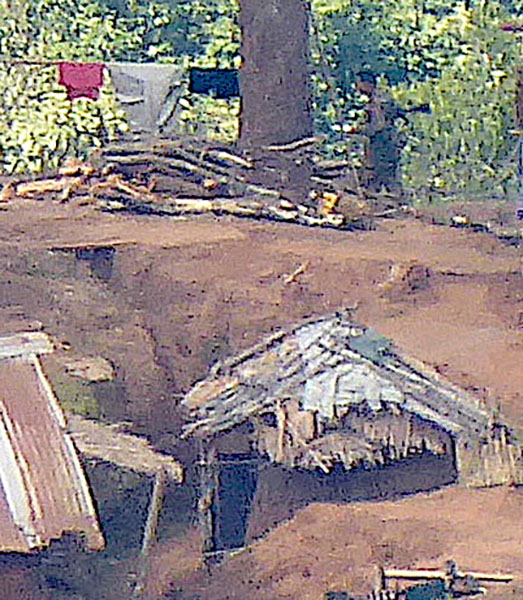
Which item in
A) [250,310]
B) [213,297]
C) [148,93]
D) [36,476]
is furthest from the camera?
[148,93]

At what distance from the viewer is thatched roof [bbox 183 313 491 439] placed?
23.5ft

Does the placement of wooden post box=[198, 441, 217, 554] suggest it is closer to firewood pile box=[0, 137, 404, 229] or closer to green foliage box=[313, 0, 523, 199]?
firewood pile box=[0, 137, 404, 229]

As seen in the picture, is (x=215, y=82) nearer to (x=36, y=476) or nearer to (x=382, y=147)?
(x=382, y=147)

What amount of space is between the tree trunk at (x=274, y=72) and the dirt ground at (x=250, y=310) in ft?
6.08

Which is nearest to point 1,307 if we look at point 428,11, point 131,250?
point 131,250

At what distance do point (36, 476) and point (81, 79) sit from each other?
9.42m

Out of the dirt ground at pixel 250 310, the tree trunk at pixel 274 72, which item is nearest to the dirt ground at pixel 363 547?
the dirt ground at pixel 250 310

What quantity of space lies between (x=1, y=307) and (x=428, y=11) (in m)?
11.4

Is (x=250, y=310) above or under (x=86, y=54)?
under

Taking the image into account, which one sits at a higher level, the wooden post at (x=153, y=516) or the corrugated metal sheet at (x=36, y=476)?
the corrugated metal sheet at (x=36, y=476)

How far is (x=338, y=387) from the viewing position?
725 centimetres

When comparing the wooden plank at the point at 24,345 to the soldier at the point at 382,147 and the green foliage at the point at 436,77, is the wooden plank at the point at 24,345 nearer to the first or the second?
the soldier at the point at 382,147

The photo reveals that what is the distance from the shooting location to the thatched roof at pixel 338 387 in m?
7.15

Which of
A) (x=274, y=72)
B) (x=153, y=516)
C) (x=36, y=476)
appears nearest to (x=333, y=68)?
(x=274, y=72)
